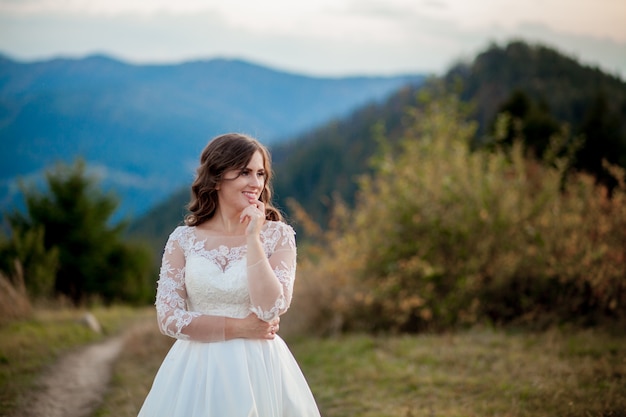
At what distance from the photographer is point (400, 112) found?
7031 cm

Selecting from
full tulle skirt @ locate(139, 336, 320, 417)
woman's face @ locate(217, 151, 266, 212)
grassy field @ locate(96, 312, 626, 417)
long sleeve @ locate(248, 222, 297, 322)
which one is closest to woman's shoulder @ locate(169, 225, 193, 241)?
woman's face @ locate(217, 151, 266, 212)

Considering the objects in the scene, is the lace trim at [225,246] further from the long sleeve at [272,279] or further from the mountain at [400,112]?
the mountain at [400,112]

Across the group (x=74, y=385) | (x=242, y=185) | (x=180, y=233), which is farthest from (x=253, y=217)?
(x=74, y=385)

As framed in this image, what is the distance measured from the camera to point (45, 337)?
8508 mm

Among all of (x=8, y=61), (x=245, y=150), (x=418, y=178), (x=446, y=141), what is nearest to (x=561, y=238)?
(x=418, y=178)

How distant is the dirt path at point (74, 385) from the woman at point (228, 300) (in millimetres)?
3102

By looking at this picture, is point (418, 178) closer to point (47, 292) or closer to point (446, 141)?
point (446, 141)

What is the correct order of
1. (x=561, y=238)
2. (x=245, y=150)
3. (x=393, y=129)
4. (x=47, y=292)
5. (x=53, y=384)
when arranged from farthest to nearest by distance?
(x=393, y=129) → (x=47, y=292) → (x=561, y=238) → (x=53, y=384) → (x=245, y=150)

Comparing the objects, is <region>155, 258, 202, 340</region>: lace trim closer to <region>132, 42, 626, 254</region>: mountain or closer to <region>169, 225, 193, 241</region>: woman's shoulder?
<region>169, 225, 193, 241</region>: woman's shoulder

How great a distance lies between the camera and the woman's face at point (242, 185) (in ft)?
10.6

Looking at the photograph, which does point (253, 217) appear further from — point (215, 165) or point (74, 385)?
point (74, 385)

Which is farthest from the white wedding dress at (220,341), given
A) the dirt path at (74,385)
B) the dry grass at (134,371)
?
the dirt path at (74,385)

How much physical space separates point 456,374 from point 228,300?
3.87 metres

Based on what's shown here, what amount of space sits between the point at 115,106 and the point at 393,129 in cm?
A: 15891
